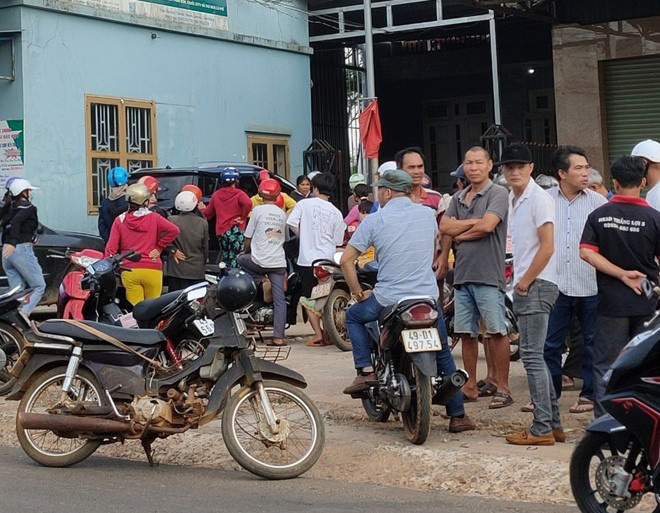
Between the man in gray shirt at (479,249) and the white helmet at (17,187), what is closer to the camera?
the man in gray shirt at (479,249)

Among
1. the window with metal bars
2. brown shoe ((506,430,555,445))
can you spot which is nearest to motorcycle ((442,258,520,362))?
brown shoe ((506,430,555,445))

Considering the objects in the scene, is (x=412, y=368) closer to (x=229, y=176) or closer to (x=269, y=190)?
(x=269, y=190)

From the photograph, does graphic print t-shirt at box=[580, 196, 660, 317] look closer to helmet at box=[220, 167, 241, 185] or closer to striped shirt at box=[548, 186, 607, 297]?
striped shirt at box=[548, 186, 607, 297]

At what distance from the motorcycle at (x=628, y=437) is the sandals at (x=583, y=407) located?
10.2 ft

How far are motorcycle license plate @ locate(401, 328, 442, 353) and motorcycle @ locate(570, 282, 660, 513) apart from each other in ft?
6.56

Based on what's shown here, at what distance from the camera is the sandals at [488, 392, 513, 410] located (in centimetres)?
905

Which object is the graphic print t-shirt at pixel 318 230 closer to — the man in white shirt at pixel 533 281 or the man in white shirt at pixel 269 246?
the man in white shirt at pixel 269 246

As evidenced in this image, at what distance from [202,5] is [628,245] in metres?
15.5

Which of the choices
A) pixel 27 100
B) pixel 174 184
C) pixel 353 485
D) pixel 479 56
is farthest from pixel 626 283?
pixel 479 56

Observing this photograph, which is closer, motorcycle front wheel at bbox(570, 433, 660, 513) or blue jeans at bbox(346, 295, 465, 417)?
motorcycle front wheel at bbox(570, 433, 660, 513)

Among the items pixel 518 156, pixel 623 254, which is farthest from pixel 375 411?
pixel 623 254

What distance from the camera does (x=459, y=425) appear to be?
8.30 meters

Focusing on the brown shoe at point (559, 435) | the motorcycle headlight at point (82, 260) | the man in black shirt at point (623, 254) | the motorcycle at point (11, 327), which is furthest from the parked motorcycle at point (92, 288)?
the man in black shirt at point (623, 254)

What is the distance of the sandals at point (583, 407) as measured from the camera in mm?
8875
